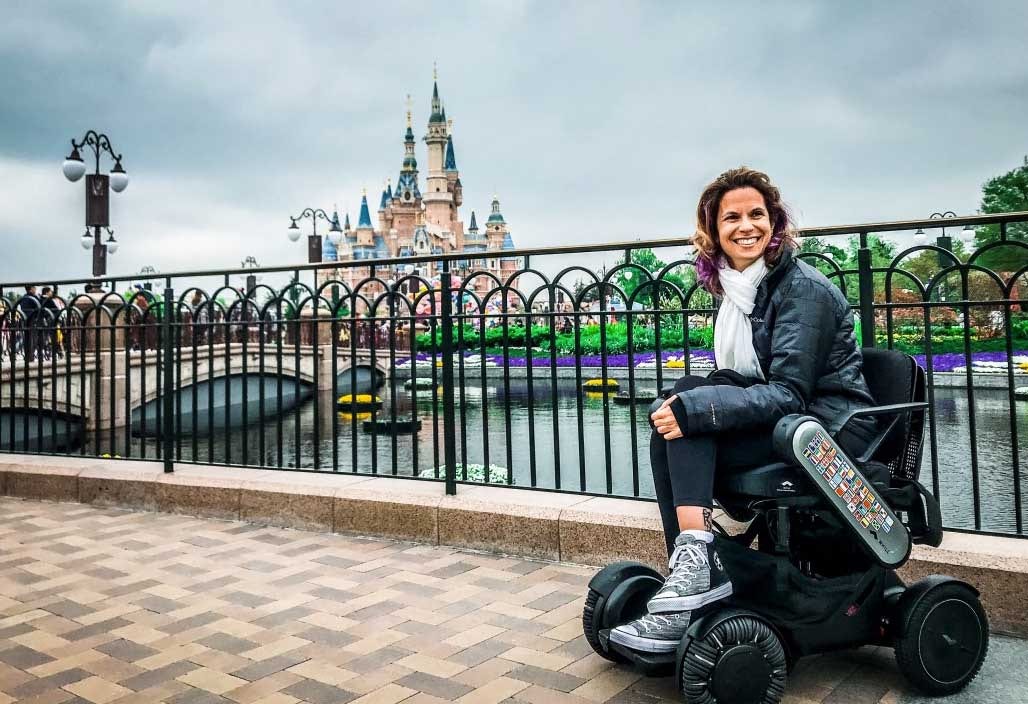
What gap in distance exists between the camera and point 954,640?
2213 millimetres

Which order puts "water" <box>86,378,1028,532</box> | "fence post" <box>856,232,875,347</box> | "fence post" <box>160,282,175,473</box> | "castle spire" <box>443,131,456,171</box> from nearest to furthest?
"fence post" <box>856,232,875,347</box>
"water" <box>86,378,1028,532</box>
"fence post" <box>160,282,175,473</box>
"castle spire" <box>443,131,456,171</box>

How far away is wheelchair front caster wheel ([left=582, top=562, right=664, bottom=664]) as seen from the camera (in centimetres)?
237

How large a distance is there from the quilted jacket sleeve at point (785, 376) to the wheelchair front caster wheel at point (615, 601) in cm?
58

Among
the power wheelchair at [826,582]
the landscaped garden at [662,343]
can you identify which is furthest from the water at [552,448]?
the power wheelchair at [826,582]

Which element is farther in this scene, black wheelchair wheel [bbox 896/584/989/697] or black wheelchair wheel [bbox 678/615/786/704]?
black wheelchair wheel [bbox 896/584/989/697]

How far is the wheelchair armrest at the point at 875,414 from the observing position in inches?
Result: 81.7

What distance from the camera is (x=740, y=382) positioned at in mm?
2297

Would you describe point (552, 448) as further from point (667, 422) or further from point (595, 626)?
point (667, 422)

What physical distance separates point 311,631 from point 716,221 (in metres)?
1.96

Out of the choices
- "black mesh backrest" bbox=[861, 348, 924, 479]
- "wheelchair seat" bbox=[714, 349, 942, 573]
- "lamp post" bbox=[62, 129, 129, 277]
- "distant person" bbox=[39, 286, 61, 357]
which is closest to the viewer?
"wheelchair seat" bbox=[714, 349, 942, 573]

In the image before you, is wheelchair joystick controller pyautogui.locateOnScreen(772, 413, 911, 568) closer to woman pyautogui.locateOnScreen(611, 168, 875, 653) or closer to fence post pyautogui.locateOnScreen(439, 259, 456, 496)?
woman pyautogui.locateOnScreen(611, 168, 875, 653)

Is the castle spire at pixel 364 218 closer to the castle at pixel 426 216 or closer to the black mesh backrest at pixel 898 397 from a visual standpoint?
the castle at pixel 426 216

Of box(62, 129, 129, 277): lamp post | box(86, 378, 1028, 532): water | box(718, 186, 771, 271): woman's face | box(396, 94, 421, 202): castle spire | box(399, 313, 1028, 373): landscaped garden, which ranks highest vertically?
box(396, 94, 421, 202): castle spire

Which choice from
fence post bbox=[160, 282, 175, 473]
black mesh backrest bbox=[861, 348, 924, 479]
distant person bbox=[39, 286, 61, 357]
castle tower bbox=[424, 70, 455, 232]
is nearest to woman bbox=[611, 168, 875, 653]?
black mesh backrest bbox=[861, 348, 924, 479]
